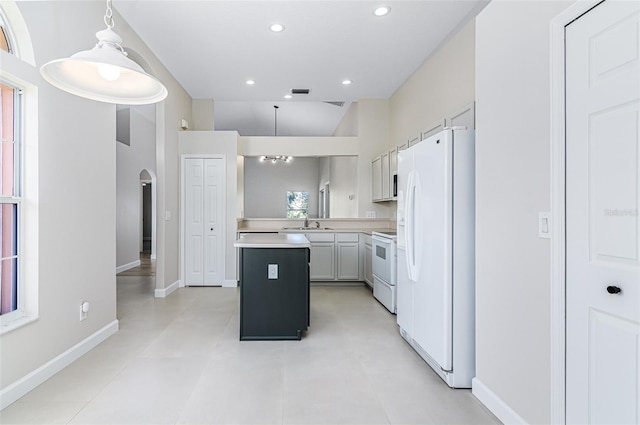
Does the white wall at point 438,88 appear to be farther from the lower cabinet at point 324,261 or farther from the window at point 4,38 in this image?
the window at point 4,38

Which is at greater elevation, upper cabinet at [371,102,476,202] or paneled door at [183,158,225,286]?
upper cabinet at [371,102,476,202]

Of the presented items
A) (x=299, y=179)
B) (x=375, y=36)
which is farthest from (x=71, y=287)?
(x=299, y=179)

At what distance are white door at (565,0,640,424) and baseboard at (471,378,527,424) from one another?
1.26 feet

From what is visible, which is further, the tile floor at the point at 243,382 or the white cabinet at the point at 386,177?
the white cabinet at the point at 386,177

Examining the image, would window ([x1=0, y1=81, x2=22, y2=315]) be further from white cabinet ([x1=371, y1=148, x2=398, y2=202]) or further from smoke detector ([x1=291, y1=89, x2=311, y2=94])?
white cabinet ([x1=371, y1=148, x2=398, y2=202])

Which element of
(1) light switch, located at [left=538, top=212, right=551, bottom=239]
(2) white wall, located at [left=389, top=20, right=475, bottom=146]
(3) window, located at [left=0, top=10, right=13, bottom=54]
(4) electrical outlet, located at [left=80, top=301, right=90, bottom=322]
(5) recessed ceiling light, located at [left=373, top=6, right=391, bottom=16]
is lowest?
(4) electrical outlet, located at [left=80, top=301, right=90, bottom=322]

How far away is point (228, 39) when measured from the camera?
12.3 ft

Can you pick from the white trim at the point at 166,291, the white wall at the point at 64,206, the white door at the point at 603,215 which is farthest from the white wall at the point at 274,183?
the white door at the point at 603,215

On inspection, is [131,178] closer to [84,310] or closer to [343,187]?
[343,187]

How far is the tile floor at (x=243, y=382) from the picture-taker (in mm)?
1948

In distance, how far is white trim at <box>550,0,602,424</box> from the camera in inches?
60.6

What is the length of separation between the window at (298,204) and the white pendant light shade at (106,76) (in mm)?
7965

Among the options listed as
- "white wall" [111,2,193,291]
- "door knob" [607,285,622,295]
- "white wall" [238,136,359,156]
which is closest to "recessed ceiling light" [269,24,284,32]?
"white wall" [111,2,193,291]

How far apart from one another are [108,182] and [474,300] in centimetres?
318
